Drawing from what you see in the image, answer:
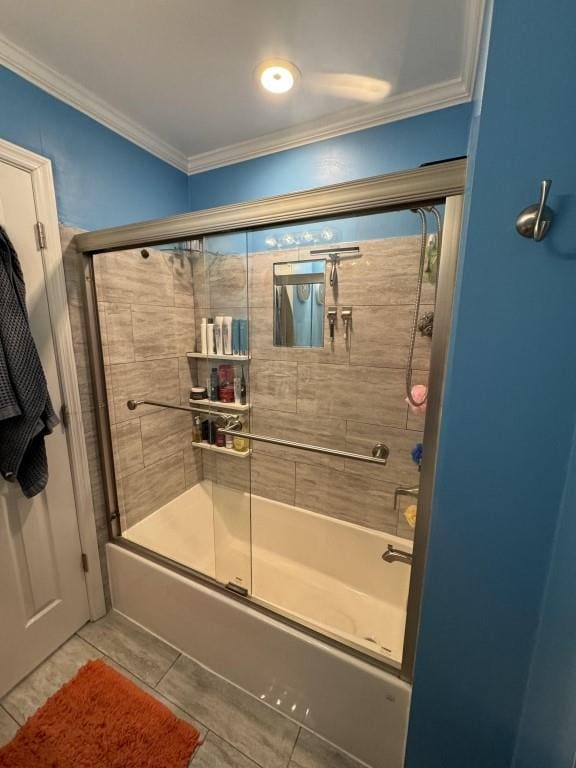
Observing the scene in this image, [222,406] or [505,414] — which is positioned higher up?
[505,414]

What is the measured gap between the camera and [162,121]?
4.84 feet

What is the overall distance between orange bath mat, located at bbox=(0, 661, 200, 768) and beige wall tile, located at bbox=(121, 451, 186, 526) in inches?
26.5

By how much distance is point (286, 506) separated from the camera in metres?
1.92

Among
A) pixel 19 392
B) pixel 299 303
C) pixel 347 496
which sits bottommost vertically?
pixel 347 496

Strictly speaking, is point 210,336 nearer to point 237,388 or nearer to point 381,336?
point 237,388

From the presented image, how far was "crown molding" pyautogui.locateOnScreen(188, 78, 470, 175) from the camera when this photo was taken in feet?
4.12

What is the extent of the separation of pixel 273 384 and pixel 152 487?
956 millimetres

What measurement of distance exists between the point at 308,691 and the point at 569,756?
866 mm

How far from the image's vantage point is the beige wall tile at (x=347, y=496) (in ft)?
5.50

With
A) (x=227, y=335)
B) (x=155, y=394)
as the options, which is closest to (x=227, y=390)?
(x=227, y=335)

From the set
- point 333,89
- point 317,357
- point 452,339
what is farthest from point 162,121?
point 452,339

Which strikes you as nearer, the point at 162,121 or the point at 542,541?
the point at 542,541

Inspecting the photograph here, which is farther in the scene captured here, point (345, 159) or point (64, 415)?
point (345, 159)

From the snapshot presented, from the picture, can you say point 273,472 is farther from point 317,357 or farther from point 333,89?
point 333,89
